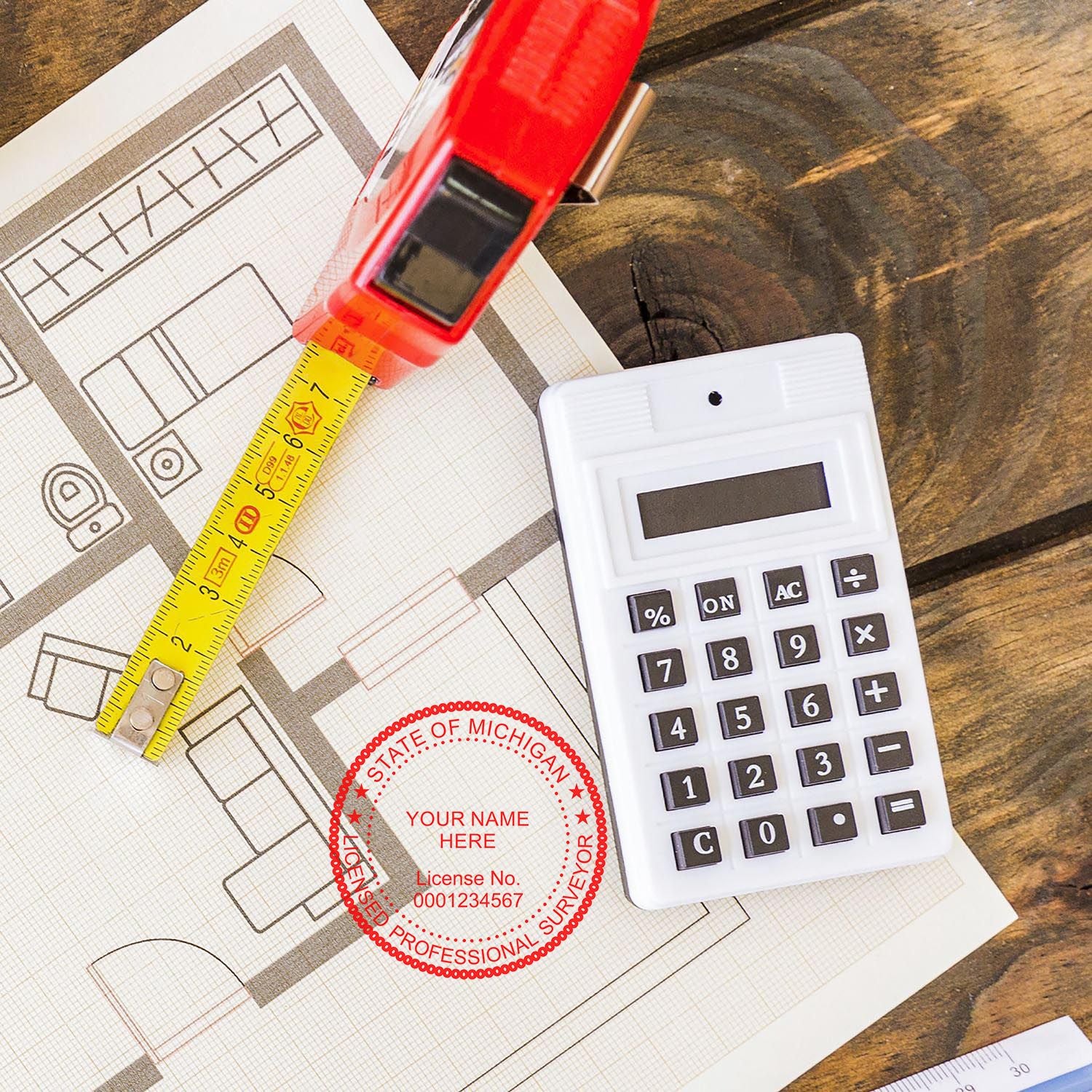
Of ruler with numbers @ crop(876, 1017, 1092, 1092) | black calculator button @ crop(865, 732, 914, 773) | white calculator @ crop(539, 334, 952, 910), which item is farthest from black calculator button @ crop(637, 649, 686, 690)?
ruler with numbers @ crop(876, 1017, 1092, 1092)

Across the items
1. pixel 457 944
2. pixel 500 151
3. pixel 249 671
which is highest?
pixel 500 151

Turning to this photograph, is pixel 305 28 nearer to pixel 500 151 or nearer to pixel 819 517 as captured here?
pixel 500 151

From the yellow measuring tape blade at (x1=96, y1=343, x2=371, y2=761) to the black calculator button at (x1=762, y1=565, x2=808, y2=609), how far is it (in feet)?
0.77

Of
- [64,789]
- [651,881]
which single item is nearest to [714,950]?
[651,881]

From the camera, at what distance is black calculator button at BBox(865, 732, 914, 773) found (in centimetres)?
48

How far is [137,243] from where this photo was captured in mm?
500

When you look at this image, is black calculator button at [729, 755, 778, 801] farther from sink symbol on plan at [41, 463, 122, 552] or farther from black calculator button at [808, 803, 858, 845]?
sink symbol on plan at [41, 463, 122, 552]

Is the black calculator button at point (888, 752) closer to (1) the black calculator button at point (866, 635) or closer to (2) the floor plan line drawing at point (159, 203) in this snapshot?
(1) the black calculator button at point (866, 635)

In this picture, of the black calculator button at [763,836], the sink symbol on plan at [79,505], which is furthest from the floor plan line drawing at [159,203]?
the black calculator button at [763,836]

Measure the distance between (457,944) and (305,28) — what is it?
49 centimetres

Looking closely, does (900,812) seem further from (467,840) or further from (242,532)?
(242,532)

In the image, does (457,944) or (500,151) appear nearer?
Result: (500,151)

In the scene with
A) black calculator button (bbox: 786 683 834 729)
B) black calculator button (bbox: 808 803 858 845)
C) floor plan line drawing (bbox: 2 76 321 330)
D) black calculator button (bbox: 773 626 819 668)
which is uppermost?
floor plan line drawing (bbox: 2 76 321 330)

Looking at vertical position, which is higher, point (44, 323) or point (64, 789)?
point (44, 323)
